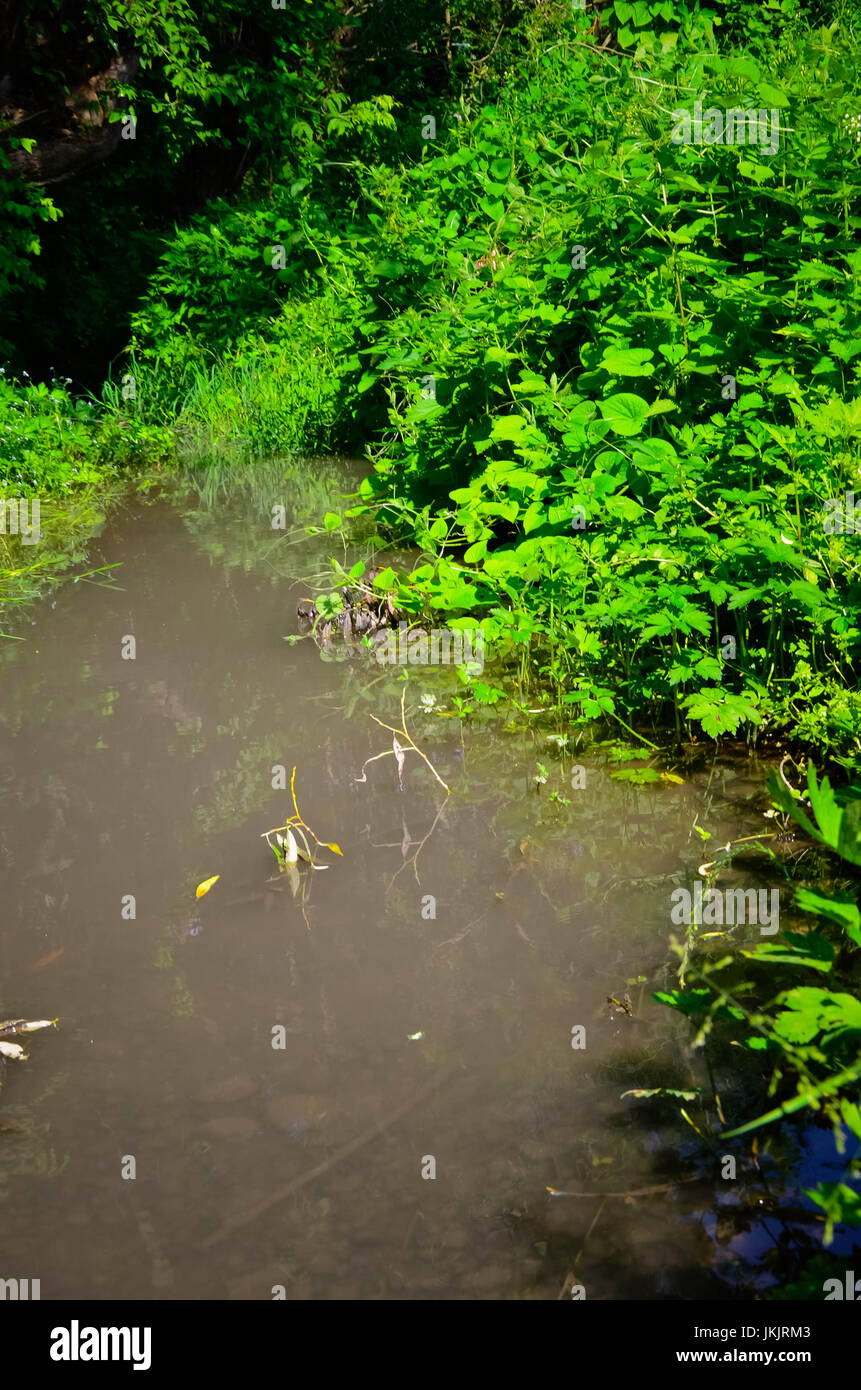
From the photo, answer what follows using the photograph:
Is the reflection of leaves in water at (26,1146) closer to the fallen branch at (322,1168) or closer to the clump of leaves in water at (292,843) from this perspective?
the fallen branch at (322,1168)

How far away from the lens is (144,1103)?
2.30 metres

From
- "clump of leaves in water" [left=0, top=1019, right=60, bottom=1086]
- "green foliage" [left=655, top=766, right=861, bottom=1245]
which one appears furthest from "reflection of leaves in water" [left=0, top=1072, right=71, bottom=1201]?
"green foliage" [left=655, top=766, right=861, bottom=1245]

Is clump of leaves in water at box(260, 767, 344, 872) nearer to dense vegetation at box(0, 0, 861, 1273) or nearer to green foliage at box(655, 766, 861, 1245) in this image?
dense vegetation at box(0, 0, 861, 1273)

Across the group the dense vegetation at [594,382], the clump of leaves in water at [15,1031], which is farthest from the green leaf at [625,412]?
the clump of leaves in water at [15,1031]

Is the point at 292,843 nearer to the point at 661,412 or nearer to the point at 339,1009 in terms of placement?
the point at 339,1009

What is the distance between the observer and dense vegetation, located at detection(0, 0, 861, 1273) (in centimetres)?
326

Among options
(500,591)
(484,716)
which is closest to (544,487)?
(500,591)

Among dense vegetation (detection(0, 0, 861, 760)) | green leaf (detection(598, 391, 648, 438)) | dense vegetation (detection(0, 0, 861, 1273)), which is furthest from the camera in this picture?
green leaf (detection(598, 391, 648, 438))

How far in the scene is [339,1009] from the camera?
253 centimetres

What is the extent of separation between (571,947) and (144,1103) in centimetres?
107

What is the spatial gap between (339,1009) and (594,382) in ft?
8.93

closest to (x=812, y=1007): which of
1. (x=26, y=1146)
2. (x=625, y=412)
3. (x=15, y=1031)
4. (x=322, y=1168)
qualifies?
(x=322, y=1168)

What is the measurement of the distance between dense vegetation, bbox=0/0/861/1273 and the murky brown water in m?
0.28

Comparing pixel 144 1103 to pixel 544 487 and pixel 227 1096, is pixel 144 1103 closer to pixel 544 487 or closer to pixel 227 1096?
pixel 227 1096
